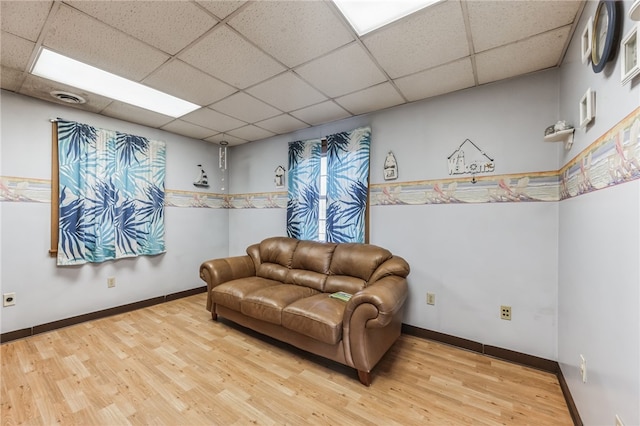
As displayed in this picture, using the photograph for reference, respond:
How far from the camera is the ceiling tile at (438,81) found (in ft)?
6.77

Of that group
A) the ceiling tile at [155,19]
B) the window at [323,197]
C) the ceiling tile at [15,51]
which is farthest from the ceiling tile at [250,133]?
the ceiling tile at [15,51]

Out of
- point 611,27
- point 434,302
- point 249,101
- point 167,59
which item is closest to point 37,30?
point 167,59

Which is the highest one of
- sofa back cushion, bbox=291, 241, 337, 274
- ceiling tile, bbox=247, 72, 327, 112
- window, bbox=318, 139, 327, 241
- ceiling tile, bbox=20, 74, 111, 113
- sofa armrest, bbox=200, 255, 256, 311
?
ceiling tile, bbox=247, 72, 327, 112

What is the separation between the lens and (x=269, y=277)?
312 centimetres

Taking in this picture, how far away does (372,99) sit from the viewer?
8.62 feet

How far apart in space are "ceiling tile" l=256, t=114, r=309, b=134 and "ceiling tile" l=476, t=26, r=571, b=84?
2.01 meters

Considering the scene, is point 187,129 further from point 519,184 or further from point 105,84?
point 519,184

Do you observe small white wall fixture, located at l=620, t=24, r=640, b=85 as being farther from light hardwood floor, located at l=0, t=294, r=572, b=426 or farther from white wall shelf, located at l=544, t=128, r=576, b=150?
light hardwood floor, located at l=0, t=294, r=572, b=426

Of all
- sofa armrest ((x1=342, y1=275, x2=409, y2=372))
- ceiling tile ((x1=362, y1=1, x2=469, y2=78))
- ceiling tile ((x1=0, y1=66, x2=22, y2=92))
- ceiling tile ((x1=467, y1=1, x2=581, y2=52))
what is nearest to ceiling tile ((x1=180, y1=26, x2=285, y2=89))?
ceiling tile ((x1=362, y1=1, x2=469, y2=78))

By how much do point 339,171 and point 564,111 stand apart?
2.02 meters

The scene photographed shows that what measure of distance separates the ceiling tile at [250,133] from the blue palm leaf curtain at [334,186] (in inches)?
20.2

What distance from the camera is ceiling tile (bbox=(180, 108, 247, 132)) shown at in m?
3.01

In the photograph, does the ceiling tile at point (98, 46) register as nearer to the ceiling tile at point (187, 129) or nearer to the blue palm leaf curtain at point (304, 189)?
the ceiling tile at point (187, 129)

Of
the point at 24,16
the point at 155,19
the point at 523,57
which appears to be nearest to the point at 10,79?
the point at 24,16
